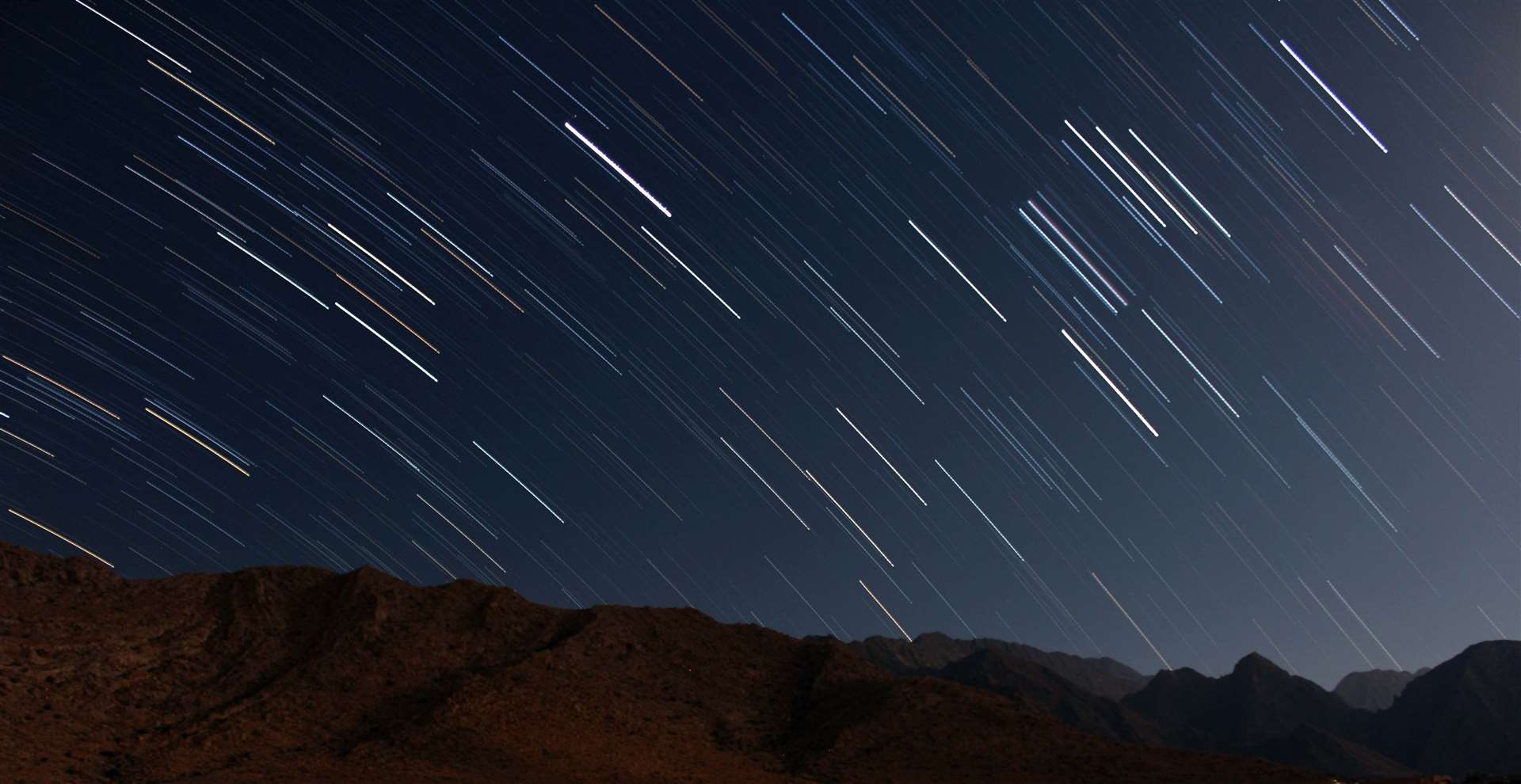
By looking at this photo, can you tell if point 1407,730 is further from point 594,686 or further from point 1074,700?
point 594,686

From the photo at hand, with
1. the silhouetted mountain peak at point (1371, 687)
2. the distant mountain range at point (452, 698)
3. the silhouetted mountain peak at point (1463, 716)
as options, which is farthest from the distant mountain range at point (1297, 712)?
the silhouetted mountain peak at point (1371, 687)

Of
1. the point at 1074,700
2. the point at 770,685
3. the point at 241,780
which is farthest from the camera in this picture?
the point at 1074,700

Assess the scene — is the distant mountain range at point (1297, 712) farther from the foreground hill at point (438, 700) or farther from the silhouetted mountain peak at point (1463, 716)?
the foreground hill at point (438, 700)

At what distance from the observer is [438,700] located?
126ft

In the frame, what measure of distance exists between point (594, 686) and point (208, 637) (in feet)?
57.5

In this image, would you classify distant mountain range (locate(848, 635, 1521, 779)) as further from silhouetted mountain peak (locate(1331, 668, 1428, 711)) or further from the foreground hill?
silhouetted mountain peak (locate(1331, 668, 1428, 711))

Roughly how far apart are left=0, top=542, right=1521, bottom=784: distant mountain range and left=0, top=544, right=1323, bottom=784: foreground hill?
108mm

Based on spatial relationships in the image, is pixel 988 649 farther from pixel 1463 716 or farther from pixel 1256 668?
pixel 1463 716

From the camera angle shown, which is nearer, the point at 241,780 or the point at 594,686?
the point at 241,780

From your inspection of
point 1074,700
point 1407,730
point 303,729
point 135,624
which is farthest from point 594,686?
point 1407,730

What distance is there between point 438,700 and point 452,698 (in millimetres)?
1364

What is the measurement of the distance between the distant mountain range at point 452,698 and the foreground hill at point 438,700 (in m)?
0.11

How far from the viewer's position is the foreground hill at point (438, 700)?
32.8 metres

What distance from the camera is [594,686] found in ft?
136
